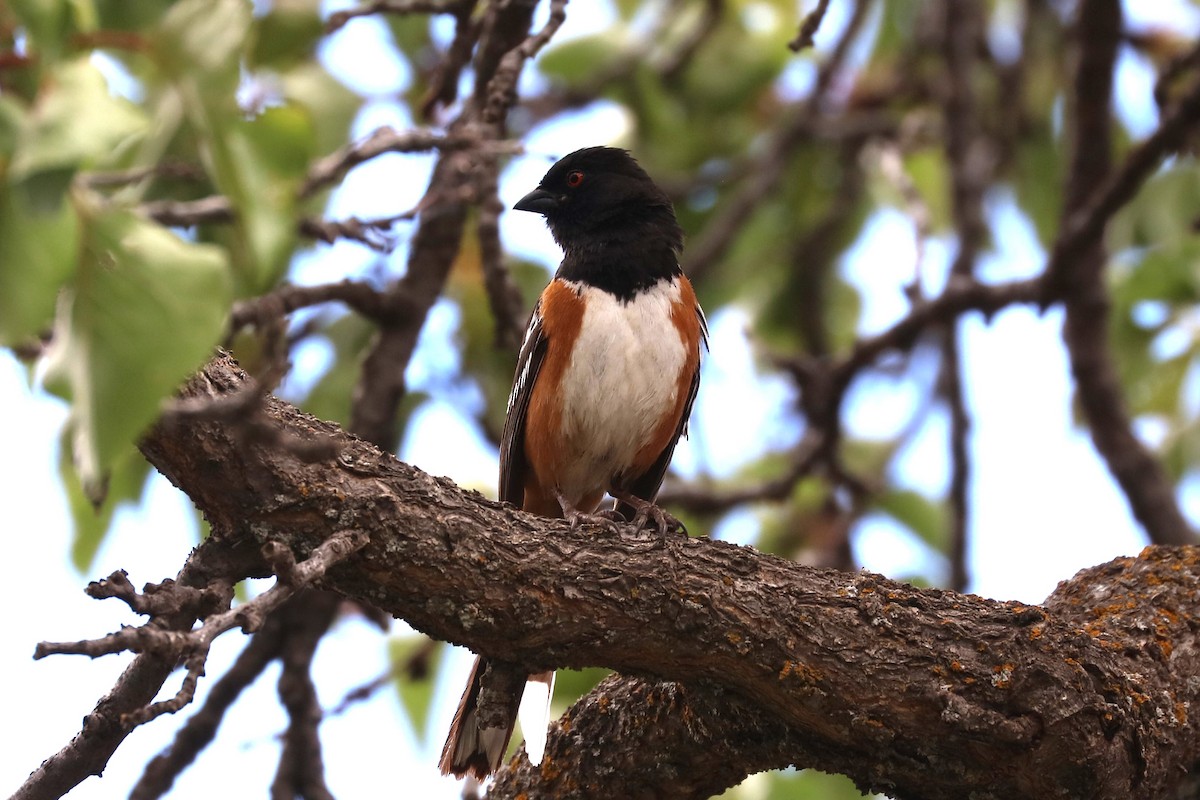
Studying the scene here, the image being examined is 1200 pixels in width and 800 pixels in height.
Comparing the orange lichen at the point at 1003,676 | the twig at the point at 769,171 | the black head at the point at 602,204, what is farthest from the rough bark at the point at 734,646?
the twig at the point at 769,171

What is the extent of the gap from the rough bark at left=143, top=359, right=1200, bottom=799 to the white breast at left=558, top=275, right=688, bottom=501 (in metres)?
1.39

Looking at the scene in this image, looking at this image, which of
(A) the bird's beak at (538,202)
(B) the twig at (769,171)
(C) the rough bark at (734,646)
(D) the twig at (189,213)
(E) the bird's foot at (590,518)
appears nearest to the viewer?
(C) the rough bark at (734,646)

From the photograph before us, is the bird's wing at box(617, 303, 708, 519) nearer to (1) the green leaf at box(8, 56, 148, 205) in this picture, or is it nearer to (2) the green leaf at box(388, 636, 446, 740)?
(2) the green leaf at box(388, 636, 446, 740)

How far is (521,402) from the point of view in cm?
477

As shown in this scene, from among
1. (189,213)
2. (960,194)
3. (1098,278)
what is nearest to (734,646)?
(189,213)

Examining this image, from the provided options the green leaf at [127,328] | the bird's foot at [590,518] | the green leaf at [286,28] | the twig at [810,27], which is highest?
the green leaf at [286,28]

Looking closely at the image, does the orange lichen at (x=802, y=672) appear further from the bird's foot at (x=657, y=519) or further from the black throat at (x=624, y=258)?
the black throat at (x=624, y=258)

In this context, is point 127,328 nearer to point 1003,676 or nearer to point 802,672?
point 802,672

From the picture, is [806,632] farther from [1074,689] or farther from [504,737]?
[504,737]

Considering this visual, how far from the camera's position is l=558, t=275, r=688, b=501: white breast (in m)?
4.55

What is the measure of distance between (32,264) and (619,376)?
308 centimetres

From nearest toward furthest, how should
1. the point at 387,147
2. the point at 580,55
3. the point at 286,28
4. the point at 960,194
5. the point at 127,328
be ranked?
the point at 127,328, the point at 387,147, the point at 286,28, the point at 580,55, the point at 960,194

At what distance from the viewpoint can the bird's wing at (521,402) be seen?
15.5ft

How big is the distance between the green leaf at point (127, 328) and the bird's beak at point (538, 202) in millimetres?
3801
